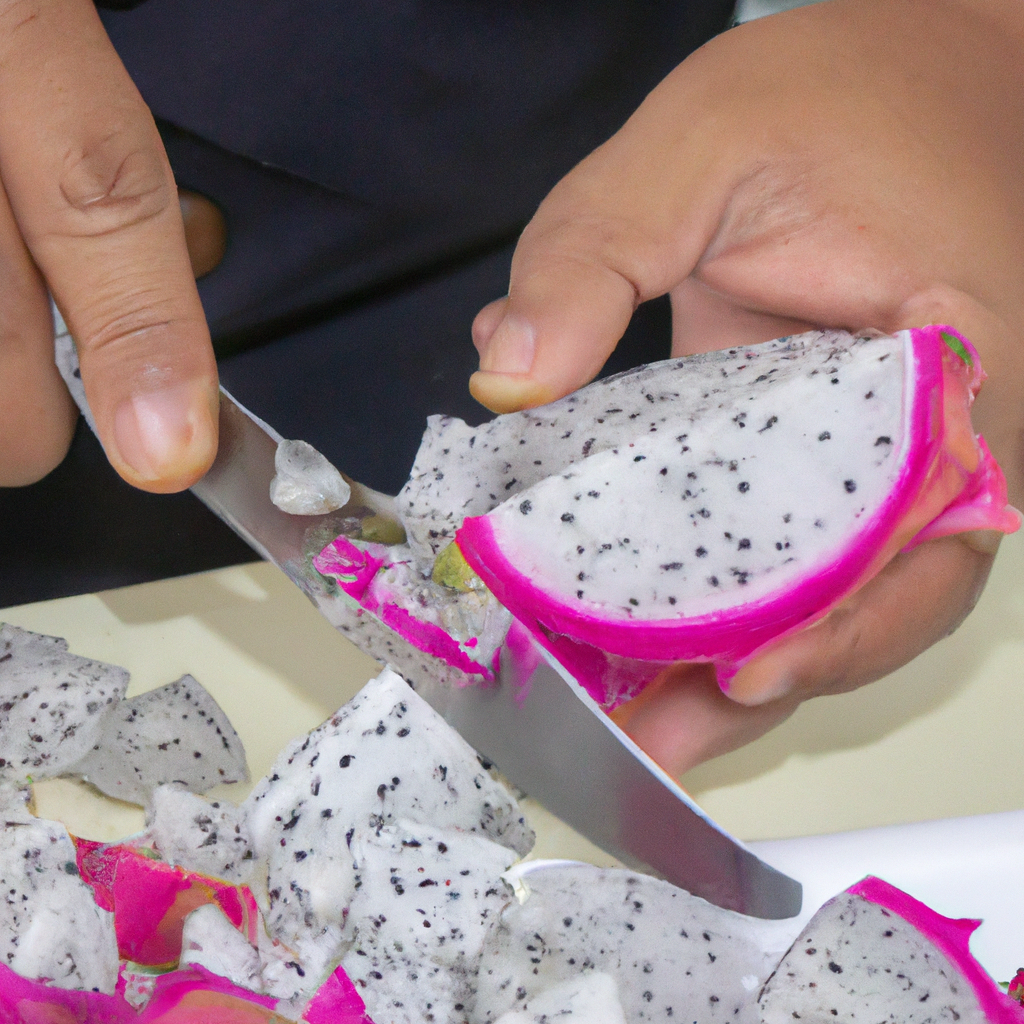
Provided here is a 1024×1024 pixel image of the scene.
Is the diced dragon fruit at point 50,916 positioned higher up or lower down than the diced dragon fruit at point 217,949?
lower down

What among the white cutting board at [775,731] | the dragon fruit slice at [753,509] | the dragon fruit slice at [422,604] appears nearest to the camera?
the dragon fruit slice at [753,509]

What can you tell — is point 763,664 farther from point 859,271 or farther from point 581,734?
point 859,271

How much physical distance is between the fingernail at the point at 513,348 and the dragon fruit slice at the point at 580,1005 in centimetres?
34

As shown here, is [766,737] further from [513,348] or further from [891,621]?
[513,348]

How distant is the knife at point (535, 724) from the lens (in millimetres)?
577

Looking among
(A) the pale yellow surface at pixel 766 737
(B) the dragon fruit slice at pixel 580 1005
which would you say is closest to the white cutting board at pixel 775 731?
(A) the pale yellow surface at pixel 766 737

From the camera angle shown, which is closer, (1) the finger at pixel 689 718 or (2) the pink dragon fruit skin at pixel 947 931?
(2) the pink dragon fruit skin at pixel 947 931

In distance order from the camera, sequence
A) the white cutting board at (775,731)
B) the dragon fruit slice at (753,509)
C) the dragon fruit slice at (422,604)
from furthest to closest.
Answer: the white cutting board at (775,731)
the dragon fruit slice at (422,604)
the dragon fruit slice at (753,509)

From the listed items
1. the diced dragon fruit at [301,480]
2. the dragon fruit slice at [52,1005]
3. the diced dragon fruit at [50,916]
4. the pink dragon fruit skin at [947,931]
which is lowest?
the dragon fruit slice at [52,1005]

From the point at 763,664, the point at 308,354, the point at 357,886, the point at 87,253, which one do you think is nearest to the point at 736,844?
the point at 763,664

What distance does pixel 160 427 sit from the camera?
553mm

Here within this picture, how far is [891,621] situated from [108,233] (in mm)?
590

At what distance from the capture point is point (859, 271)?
2.29 ft

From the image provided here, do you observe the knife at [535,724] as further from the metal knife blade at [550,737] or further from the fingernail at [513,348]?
the fingernail at [513,348]
